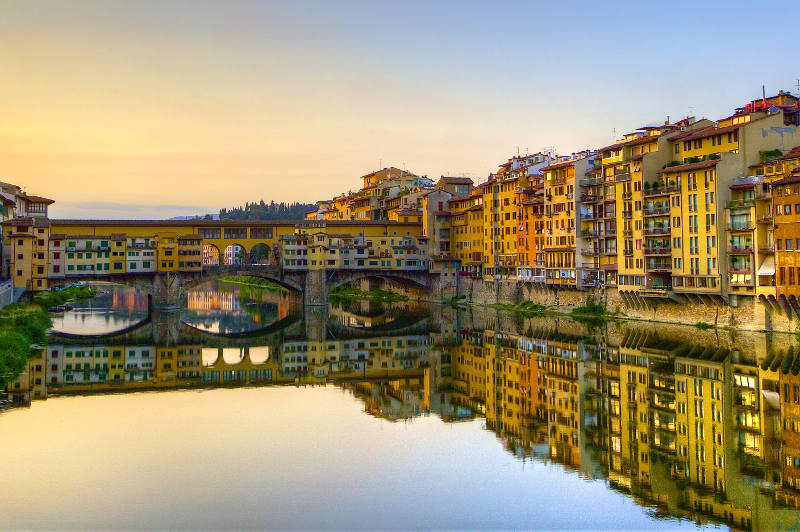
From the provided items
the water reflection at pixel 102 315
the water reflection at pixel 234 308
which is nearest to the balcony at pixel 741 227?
the water reflection at pixel 234 308

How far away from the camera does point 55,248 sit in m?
60.6

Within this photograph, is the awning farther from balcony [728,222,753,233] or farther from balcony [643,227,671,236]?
balcony [643,227,671,236]

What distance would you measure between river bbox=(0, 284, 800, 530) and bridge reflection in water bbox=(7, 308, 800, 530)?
4.0 inches

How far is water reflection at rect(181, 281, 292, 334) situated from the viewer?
194ft

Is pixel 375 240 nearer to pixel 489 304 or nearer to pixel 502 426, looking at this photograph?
pixel 489 304

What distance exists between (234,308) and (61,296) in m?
15.4

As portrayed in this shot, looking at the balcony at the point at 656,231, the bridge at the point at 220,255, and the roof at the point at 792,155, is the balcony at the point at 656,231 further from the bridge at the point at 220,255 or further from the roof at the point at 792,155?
the bridge at the point at 220,255

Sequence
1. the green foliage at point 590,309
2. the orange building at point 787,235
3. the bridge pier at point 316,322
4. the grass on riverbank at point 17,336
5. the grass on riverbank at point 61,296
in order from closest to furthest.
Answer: the grass on riverbank at point 17,336 < the orange building at point 787,235 < the bridge pier at point 316,322 < the green foliage at point 590,309 < the grass on riverbank at point 61,296

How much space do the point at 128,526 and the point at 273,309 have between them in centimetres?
5751

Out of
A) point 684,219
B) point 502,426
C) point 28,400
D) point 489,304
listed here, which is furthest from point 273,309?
point 502,426

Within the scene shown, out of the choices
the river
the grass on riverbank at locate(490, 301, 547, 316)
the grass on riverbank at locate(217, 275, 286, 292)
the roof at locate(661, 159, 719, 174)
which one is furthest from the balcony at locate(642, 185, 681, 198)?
Answer: the grass on riverbank at locate(217, 275, 286, 292)

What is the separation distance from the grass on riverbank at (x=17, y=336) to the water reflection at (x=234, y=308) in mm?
11715

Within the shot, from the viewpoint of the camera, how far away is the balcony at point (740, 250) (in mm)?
43281

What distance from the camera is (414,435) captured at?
24.4m
